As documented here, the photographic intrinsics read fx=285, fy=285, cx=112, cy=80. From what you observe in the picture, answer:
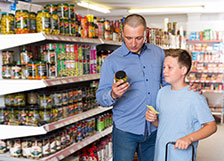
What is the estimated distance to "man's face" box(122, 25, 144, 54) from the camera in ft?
6.83

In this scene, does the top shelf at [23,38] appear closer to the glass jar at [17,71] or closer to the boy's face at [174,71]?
the glass jar at [17,71]

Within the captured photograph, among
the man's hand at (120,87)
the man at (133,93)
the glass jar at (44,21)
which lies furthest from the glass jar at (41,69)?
the man's hand at (120,87)

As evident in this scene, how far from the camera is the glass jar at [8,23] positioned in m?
2.78

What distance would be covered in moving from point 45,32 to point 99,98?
3.03ft

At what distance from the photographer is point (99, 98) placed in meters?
2.22

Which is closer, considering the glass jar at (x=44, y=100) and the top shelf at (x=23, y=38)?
the top shelf at (x=23, y=38)

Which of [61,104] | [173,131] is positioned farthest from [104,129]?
[173,131]

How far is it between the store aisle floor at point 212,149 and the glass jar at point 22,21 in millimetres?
3847

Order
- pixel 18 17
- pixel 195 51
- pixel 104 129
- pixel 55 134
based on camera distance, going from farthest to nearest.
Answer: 1. pixel 195 51
2. pixel 104 129
3. pixel 55 134
4. pixel 18 17

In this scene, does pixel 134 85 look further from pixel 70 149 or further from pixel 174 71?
pixel 70 149

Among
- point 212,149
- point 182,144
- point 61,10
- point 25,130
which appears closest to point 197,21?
point 212,149

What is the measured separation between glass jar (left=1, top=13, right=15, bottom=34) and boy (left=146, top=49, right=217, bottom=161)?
163 centimetres

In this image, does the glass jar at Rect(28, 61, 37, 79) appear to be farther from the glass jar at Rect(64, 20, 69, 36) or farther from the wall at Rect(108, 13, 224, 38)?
the wall at Rect(108, 13, 224, 38)

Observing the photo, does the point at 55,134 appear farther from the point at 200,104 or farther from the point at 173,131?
the point at 200,104
